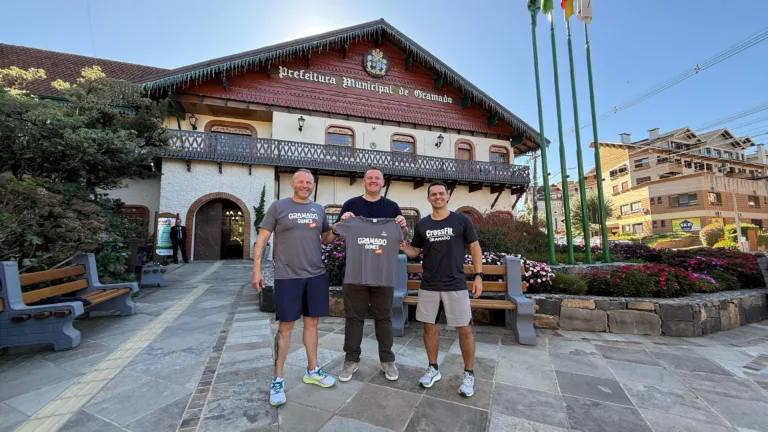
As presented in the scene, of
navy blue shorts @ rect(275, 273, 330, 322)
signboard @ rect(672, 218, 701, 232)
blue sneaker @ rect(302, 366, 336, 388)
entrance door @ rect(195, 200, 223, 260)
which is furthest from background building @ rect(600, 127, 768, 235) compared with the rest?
blue sneaker @ rect(302, 366, 336, 388)

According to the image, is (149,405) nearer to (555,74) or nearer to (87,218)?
(87,218)

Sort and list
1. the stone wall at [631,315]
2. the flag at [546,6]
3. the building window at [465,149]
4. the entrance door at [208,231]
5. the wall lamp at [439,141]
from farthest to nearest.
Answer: the building window at [465,149] → the wall lamp at [439,141] → the entrance door at [208,231] → the flag at [546,6] → the stone wall at [631,315]

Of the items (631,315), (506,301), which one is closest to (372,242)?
(506,301)

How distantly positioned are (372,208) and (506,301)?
2123mm

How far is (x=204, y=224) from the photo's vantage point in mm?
11914

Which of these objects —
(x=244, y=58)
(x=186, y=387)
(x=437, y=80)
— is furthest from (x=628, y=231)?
(x=186, y=387)

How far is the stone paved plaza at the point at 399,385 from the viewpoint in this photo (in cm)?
192

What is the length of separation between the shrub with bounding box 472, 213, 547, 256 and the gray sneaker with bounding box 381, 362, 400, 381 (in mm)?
4609

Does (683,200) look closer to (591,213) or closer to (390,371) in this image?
(591,213)

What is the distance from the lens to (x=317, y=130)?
13391mm

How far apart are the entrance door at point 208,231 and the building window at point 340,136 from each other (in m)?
5.31

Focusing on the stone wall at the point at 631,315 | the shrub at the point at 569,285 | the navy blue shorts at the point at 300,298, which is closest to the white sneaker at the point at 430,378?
the navy blue shorts at the point at 300,298

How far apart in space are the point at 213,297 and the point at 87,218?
7.25 feet

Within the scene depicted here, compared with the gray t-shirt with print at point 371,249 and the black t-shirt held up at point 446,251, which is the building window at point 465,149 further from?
the gray t-shirt with print at point 371,249
